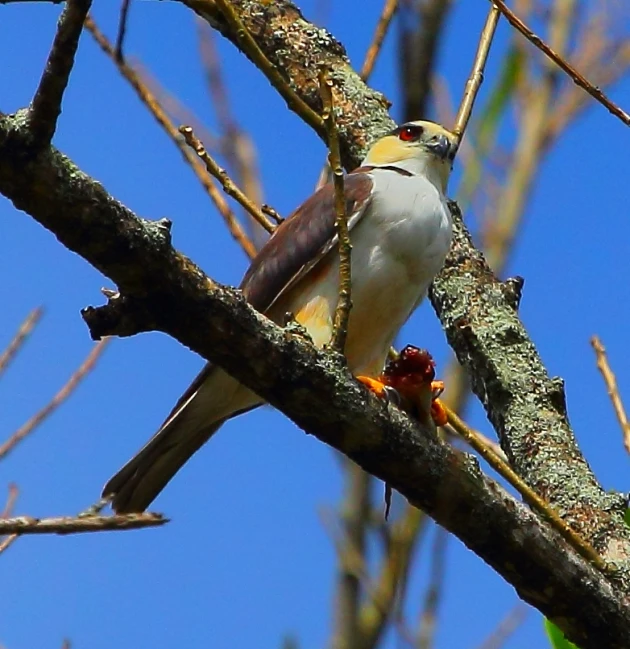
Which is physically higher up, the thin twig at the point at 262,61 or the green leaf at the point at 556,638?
the thin twig at the point at 262,61

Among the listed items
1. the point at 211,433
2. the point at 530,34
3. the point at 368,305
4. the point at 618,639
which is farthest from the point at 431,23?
the point at 618,639

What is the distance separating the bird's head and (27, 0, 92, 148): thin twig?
2220 millimetres

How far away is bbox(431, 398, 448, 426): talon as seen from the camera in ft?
9.25

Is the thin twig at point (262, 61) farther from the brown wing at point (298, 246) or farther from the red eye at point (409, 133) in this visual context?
the red eye at point (409, 133)

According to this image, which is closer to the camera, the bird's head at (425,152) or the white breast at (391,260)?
the white breast at (391,260)

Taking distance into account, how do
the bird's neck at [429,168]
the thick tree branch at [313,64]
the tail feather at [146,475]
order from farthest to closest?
the bird's neck at [429,168]
the thick tree branch at [313,64]
the tail feather at [146,475]

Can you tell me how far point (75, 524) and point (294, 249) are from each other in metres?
2.36

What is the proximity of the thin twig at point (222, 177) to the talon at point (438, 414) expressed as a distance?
0.70m

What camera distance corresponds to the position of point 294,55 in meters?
3.92

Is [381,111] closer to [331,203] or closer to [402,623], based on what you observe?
[331,203]

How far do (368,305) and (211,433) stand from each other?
0.63 meters

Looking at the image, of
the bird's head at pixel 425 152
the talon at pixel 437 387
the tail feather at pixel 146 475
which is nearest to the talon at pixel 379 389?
the talon at pixel 437 387

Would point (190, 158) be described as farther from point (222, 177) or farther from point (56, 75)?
point (56, 75)

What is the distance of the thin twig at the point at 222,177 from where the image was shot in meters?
3.02
